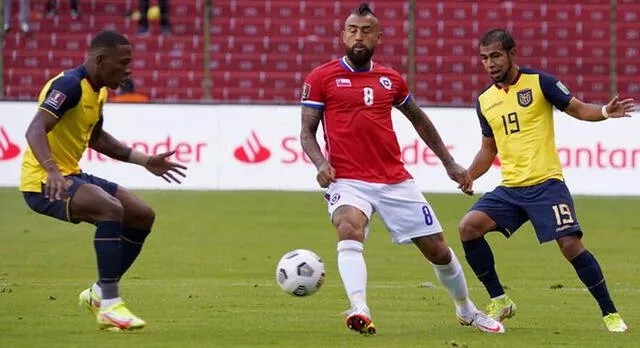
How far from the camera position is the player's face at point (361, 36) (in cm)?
1014

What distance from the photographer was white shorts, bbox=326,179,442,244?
10172 millimetres

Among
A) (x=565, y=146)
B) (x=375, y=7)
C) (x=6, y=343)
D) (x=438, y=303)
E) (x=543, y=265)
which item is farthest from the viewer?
(x=375, y=7)

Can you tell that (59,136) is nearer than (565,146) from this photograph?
Yes

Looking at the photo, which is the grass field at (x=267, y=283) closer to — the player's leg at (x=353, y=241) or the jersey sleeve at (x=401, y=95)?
the player's leg at (x=353, y=241)

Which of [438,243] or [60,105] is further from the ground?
[60,105]

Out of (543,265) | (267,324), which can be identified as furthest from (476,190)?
(267,324)

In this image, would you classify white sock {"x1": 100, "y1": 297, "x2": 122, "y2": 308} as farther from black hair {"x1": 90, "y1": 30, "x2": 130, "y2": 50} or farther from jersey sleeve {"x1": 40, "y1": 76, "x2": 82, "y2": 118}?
black hair {"x1": 90, "y1": 30, "x2": 130, "y2": 50}

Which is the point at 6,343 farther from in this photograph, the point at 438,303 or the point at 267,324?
the point at 438,303

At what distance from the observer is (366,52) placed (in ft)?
33.4

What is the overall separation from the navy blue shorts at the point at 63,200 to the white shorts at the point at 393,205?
1.73 meters

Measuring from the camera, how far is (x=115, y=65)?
33.9 feet

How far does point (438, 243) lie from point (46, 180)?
2.75 meters

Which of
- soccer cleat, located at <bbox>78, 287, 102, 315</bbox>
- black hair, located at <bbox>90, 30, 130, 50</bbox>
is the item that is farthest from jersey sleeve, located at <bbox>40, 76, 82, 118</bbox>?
soccer cleat, located at <bbox>78, 287, 102, 315</bbox>

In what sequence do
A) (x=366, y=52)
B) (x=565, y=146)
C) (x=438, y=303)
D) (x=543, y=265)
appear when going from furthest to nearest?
(x=565, y=146)
(x=543, y=265)
(x=438, y=303)
(x=366, y=52)
